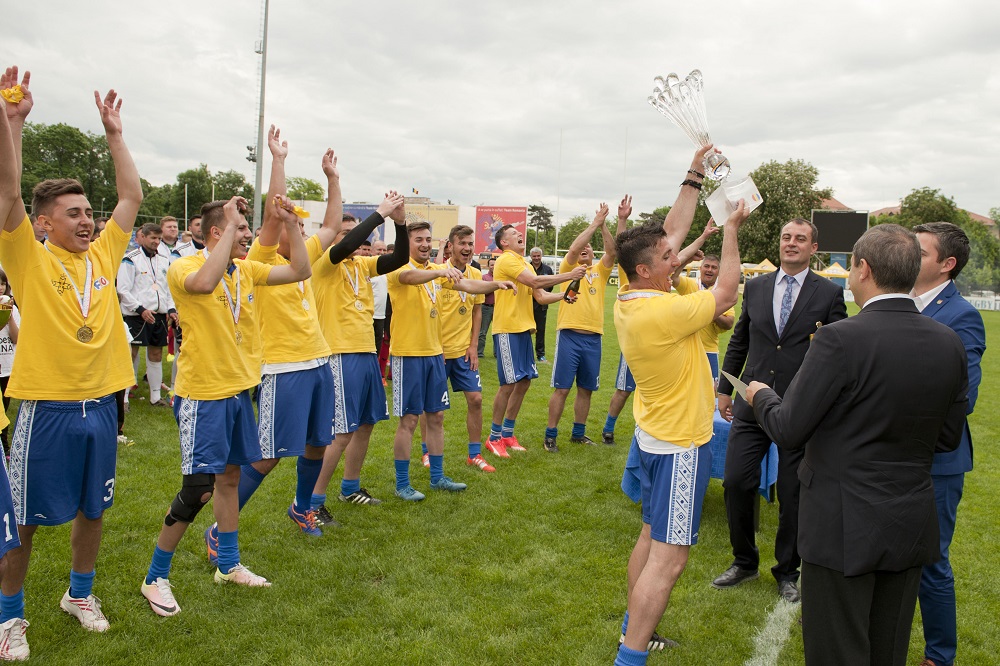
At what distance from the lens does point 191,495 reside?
3.74 meters

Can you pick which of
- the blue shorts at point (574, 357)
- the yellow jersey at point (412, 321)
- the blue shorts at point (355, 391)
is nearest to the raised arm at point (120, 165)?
the blue shorts at point (355, 391)

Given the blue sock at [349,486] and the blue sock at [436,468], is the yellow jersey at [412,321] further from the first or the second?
the blue sock at [349,486]

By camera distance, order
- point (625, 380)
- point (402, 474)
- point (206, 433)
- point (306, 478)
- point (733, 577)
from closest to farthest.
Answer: point (206, 433) < point (733, 577) < point (306, 478) < point (402, 474) < point (625, 380)

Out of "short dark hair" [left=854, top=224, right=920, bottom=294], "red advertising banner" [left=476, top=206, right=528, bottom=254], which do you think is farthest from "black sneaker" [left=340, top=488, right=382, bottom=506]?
"red advertising banner" [left=476, top=206, right=528, bottom=254]

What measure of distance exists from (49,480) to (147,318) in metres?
5.44

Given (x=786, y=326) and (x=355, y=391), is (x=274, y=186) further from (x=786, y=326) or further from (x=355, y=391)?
(x=786, y=326)

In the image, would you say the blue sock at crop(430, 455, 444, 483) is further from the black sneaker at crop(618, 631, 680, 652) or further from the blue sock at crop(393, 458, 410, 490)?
the black sneaker at crop(618, 631, 680, 652)

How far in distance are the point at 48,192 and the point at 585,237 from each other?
463 cm

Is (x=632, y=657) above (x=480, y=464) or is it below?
above

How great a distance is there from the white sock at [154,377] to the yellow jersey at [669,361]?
7263 millimetres

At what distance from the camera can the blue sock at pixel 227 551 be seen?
418 centimetres

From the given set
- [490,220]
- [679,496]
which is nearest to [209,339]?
[679,496]

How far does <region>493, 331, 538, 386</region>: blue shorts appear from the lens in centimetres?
740

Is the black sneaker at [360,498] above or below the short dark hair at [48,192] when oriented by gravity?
below
